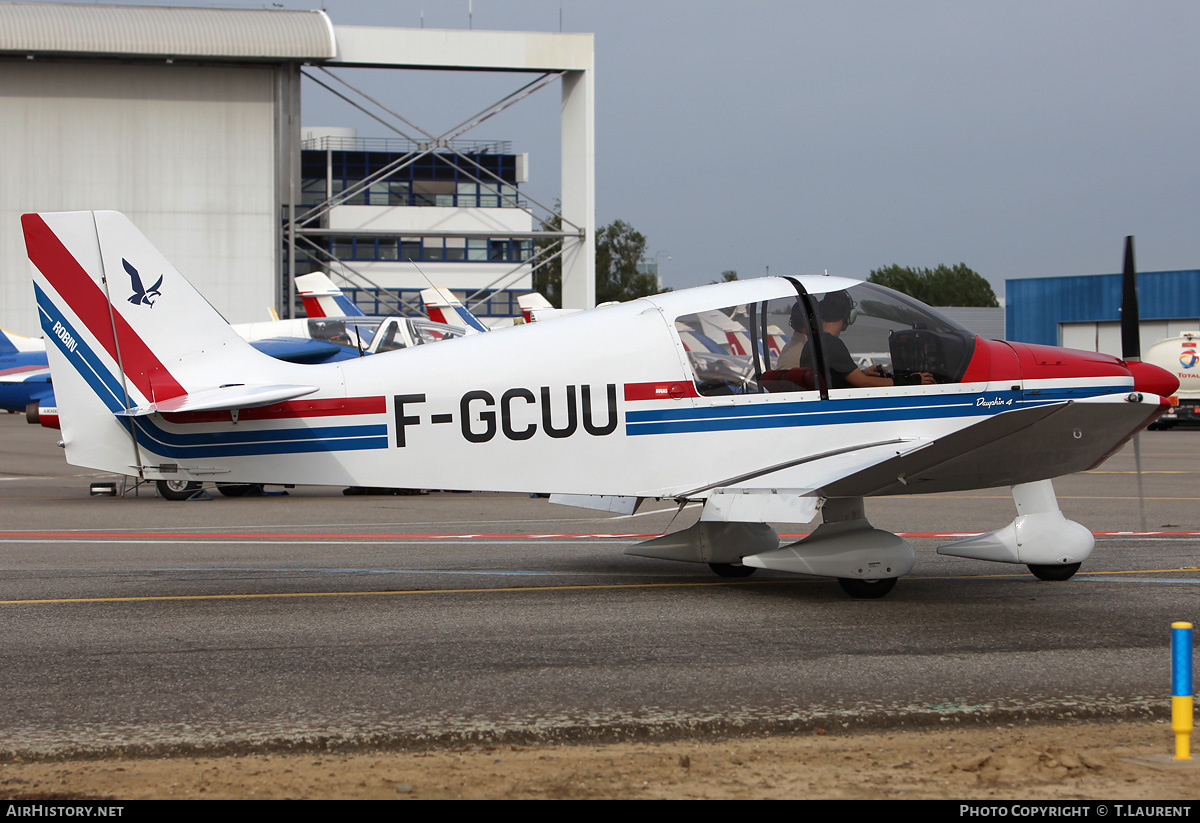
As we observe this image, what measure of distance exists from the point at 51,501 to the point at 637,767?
15.4 m

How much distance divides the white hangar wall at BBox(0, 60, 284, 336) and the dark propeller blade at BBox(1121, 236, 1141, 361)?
160 ft

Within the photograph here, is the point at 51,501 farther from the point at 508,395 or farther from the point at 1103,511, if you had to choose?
the point at 1103,511

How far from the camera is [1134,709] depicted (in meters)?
5.37

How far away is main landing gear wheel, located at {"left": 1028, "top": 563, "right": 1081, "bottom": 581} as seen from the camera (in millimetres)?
8820

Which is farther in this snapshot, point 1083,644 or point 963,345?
point 963,345

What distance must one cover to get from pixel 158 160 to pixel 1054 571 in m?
52.8

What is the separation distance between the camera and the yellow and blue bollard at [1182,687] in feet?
13.9

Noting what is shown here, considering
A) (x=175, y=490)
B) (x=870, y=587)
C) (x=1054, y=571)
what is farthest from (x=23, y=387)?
(x=1054, y=571)

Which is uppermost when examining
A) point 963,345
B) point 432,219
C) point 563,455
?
point 432,219

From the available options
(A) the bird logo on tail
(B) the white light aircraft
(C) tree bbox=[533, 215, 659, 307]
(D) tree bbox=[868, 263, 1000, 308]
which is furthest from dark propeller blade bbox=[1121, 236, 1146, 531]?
(D) tree bbox=[868, 263, 1000, 308]

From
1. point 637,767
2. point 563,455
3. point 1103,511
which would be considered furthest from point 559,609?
point 1103,511

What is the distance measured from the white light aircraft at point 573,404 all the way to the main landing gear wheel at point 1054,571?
32 cm

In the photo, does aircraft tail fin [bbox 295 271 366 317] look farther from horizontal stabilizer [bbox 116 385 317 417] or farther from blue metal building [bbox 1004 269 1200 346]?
blue metal building [bbox 1004 269 1200 346]
